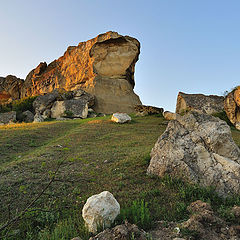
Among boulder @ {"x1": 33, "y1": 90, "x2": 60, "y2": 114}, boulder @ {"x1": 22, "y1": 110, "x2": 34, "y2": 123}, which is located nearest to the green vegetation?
boulder @ {"x1": 33, "y1": 90, "x2": 60, "y2": 114}

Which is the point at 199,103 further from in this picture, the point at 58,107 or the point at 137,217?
the point at 137,217

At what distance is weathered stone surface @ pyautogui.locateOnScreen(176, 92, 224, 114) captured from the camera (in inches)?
993

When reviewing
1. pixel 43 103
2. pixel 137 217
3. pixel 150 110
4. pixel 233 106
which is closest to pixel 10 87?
pixel 43 103

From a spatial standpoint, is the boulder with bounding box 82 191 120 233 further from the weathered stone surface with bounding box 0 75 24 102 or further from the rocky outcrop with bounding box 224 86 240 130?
the weathered stone surface with bounding box 0 75 24 102

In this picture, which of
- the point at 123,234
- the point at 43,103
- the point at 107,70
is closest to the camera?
the point at 123,234

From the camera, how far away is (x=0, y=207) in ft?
16.4

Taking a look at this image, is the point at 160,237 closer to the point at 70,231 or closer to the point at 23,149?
the point at 70,231

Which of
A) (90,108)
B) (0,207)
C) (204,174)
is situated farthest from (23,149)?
(90,108)

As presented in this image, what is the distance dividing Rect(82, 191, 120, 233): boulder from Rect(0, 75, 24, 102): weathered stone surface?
7607cm

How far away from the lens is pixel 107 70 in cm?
4631

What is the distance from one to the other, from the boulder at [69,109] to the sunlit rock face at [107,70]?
315 inches

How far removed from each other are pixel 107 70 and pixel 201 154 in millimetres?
42295

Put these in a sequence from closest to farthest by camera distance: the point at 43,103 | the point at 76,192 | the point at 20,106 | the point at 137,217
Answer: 1. the point at 137,217
2. the point at 76,192
3. the point at 43,103
4. the point at 20,106

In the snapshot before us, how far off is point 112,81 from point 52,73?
23909 mm
